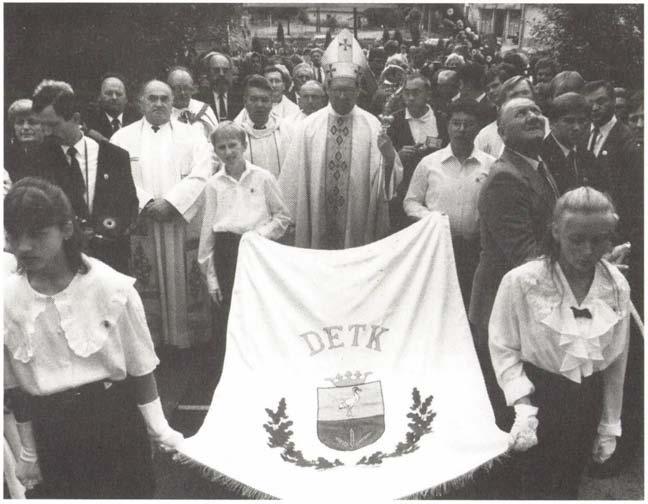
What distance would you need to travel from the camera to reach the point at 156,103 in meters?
5.67

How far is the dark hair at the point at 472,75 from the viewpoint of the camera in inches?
265

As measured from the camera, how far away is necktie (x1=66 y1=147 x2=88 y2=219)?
4629mm

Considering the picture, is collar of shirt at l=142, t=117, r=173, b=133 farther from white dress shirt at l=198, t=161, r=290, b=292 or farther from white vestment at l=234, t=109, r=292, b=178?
white dress shirt at l=198, t=161, r=290, b=292

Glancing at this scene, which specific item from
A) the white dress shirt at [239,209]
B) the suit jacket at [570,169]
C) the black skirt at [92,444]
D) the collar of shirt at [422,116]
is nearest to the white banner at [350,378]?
the black skirt at [92,444]

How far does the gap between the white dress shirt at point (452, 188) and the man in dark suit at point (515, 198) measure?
32.0 inches

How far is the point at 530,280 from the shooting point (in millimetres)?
2891

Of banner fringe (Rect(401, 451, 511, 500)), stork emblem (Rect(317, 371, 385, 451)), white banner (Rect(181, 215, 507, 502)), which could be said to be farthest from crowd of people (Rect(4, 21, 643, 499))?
stork emblem (Rect(317, 371, 385, 451))

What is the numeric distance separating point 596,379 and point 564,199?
67 cm

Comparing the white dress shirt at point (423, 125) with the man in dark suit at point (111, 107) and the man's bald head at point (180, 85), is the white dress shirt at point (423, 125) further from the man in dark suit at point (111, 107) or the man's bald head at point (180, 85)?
the man in dark suit at point (111, 107)

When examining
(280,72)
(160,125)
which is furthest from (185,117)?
(280,72)

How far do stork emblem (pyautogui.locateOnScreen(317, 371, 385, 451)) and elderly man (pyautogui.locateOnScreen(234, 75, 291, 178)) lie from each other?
105 inches

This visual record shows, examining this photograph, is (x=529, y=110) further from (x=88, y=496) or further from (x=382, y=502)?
(x=88, y=496)

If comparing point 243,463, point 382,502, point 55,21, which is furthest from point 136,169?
point 382,502

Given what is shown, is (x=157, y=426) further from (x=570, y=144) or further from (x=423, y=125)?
(x=423, y=125)
